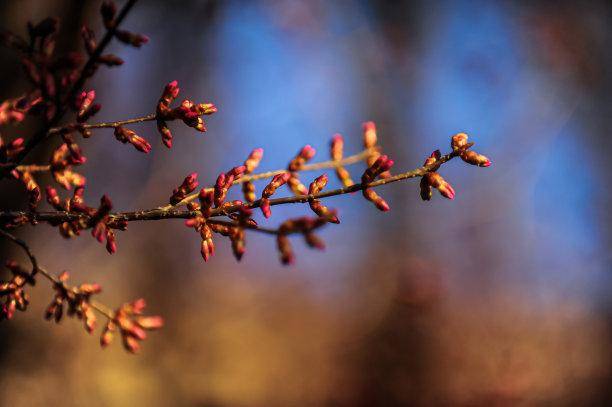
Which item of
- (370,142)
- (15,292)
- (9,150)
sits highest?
(370,142)

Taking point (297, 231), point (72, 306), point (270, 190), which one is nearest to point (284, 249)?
point (297, 231)

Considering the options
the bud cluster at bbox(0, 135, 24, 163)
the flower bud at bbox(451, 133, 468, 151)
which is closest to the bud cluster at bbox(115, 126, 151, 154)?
the bud cluster at bbox(0, 135, 24, 163)

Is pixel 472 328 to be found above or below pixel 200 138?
below

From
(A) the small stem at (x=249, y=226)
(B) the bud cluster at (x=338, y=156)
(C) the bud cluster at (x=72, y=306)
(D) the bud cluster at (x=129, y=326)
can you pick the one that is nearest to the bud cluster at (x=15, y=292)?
(C) the bud cluster at (x=72, y=306)

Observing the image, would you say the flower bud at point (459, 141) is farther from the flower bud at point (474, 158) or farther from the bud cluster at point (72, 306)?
the bud cluster at point (72, 306)

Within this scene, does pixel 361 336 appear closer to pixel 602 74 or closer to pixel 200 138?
pixel 200 138

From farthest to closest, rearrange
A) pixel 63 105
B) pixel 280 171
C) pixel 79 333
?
pixel 79 333
pixel 280 171
pixel 63 105

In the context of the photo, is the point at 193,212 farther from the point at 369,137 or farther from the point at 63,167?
the point at 369,137

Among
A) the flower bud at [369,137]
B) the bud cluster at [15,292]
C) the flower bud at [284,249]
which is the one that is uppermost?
the flower bud at [369,137]

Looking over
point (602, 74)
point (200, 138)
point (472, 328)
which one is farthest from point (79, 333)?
point (602, 74)

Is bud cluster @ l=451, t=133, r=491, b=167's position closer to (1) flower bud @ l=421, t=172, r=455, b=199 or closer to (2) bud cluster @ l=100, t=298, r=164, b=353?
(1) flower bud @ l=421, t=172, r=455, b=199

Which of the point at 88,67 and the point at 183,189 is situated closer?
the point at 88,67
